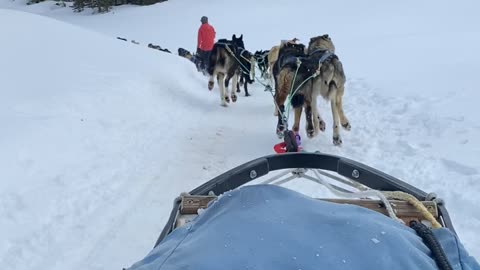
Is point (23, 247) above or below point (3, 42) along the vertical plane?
below

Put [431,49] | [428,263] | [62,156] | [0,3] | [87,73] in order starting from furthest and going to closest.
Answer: [0,3], [431,49], [87,73], [62,156], [428,263]

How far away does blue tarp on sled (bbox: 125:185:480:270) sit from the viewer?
1285mm

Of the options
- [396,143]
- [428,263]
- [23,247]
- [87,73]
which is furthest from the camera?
[87,73]

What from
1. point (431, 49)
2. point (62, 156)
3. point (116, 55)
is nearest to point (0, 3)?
point (116, 55)

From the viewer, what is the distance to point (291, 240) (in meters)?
1.36

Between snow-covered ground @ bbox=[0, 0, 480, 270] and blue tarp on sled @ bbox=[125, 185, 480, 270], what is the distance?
6.40ft

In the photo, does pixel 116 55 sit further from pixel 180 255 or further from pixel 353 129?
pixel 180 255

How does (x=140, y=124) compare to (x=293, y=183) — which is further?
A: (x=140, y=124)

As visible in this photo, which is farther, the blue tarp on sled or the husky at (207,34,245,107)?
the husky at (207,34,245,107)

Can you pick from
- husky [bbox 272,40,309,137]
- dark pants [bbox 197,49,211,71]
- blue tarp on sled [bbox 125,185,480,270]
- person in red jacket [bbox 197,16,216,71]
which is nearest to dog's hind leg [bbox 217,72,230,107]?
dark pants [bbox 197,49,211,71]

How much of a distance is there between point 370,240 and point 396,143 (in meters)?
4.57

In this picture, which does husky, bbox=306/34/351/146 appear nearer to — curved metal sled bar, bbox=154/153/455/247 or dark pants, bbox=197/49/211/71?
curved metal sled bar, bbox=154/153/455/247

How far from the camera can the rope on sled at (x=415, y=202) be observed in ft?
6.61

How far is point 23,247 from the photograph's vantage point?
353 cm
